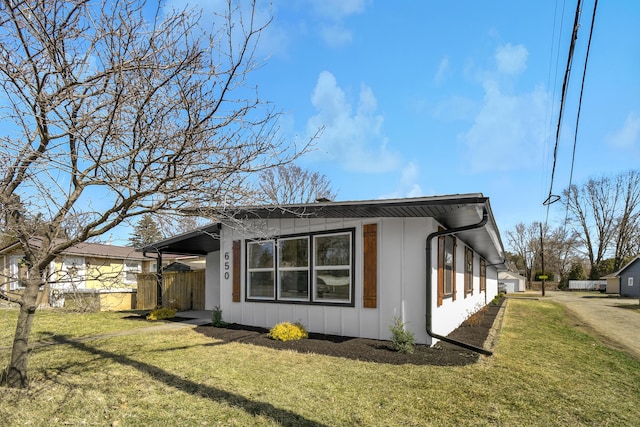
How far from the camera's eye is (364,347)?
266 inches

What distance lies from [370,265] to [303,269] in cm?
174

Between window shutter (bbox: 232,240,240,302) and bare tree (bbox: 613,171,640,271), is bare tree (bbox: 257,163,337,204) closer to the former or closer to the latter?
window shutter (bbox: 232,240,240,302)

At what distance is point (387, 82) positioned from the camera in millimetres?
7070

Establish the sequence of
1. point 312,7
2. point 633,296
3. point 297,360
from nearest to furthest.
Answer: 1. point 312,7
2. point 297,360
3. point 633,296

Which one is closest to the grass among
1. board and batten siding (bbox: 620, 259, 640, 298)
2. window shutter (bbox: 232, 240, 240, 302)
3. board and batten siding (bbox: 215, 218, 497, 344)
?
board and batten siding (bbox: 215, 218, 497, 344)

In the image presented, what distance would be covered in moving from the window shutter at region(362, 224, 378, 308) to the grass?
1.67 meters

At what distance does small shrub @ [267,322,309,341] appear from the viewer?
24.5 ft

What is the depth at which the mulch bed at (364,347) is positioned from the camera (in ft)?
19.7

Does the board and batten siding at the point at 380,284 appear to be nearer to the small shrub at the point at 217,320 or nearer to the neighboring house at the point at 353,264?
the neighboring house at the point at 353,264

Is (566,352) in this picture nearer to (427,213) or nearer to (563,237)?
(427,213)

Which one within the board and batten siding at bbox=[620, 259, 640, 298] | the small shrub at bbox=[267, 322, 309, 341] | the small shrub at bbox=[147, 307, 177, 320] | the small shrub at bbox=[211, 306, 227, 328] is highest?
the small shrub at bbox=[267, 322, 309, 341]

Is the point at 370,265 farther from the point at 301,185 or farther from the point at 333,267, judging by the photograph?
the point at 301,185

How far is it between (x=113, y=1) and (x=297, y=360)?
5265 millimetres

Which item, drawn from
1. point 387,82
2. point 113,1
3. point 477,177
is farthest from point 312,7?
point 477,177
